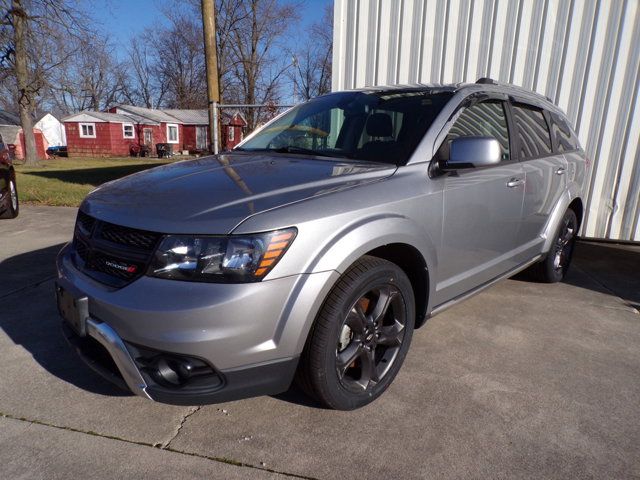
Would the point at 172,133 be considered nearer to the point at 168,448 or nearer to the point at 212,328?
the point at 168,448

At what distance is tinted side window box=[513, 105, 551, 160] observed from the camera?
3.53 meters

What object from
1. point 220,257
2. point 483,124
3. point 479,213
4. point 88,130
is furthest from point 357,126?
point 88,130

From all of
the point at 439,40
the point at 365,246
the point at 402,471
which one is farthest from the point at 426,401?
the point at 439,40

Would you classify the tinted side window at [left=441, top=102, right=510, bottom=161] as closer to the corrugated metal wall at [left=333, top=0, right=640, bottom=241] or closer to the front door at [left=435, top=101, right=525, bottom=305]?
the front door at [left=435, top=101, right=525, bottom=305]

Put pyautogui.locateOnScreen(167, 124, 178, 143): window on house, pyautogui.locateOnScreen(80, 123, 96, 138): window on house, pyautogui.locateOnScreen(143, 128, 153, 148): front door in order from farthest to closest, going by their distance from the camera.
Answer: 1. pyautogui.locateOnScreen(167, 124, 178, 143): window on house
2. pyautogui.locateOnScreen(143, 128, 153, 148): front door
3. pyautogui.locateOnScreen(80, 123, 96, 138): window on house

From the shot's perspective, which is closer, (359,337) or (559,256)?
(359,337)

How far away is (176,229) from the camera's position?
6.16ft

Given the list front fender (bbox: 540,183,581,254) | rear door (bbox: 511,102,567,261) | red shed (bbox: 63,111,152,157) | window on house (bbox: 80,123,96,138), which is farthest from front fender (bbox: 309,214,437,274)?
window on house (bbox: 80,123,96,138)

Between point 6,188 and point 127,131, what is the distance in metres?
35.6

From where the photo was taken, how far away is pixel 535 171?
3531 mm

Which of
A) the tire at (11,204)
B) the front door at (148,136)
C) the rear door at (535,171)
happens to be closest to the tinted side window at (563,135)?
the rear door at (535,171)

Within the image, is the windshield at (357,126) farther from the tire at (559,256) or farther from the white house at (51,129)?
the white house at (51,129)

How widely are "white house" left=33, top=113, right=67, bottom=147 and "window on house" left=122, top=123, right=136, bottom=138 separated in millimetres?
13202

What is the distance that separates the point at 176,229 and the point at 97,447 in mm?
1106
